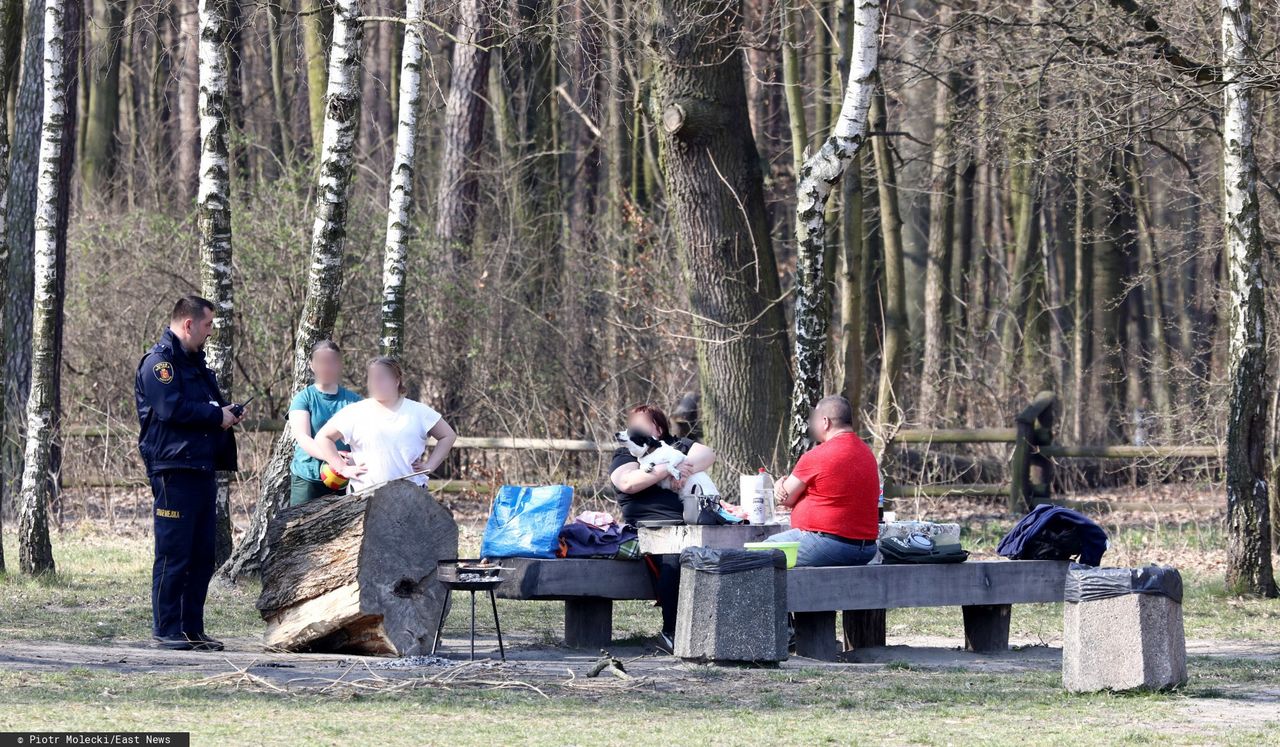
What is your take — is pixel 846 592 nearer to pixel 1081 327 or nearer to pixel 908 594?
pixel 908 594

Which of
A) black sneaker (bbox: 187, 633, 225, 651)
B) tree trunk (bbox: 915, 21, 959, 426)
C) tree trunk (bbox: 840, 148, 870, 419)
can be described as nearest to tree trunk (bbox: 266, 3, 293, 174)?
tree trunk (bbox: 840, 148, 870, 419)

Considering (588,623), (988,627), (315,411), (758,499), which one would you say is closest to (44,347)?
(315,411)

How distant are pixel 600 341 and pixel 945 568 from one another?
10.6 m

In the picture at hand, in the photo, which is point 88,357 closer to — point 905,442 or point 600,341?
point 600,341

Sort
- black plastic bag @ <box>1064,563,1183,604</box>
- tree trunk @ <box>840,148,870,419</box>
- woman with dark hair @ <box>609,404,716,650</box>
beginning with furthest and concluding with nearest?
tree trunk @ <box>840,148,870,419</box> < woman with dark hair @ <box>609,404,716,650</box> < black plastic bag @ <box>1064,563,1183,604</box>

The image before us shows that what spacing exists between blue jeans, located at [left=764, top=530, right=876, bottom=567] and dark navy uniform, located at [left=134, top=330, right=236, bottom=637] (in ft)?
10.3

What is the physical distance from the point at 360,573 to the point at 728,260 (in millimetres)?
6658

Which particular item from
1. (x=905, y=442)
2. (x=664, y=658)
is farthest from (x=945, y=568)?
(x=905, y=442)

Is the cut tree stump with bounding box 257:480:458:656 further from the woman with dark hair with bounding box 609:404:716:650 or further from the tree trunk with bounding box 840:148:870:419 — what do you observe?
the tree trunk with bounding box 840:148:870:419

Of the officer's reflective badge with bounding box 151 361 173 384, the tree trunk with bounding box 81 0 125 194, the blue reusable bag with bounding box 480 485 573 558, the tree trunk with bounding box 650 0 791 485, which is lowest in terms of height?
the blue reusable bag with bounding box 480 485 573 558

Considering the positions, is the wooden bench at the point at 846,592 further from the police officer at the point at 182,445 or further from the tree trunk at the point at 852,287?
the tree trunk at the point at 852,287

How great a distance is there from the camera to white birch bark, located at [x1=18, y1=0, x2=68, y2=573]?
1142 centimetres

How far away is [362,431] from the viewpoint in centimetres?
885

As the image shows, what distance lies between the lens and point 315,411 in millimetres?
9469
